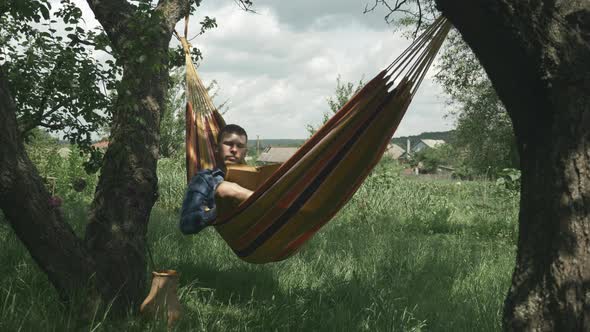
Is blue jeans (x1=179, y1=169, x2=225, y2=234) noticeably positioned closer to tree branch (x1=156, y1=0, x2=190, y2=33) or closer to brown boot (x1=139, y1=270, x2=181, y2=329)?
brown boot (x1=139, y1=270, x2=181, y2=329)

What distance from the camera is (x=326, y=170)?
2.28 meters

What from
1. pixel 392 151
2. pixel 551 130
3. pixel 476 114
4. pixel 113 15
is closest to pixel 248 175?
pixel 113 15

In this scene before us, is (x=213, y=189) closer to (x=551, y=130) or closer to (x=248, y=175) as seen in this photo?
(x=248, y=175)

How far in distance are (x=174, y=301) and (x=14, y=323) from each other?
1.95 ft

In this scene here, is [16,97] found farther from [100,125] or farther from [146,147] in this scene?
[146,147]

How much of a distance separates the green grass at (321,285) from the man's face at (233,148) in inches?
24.7

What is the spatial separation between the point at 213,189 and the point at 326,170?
55cm

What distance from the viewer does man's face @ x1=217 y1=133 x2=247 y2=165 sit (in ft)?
9.13

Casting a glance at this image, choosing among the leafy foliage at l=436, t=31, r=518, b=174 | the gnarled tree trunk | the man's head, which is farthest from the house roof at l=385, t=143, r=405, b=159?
the gnarled tree trunk

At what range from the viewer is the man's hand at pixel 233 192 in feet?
7.49

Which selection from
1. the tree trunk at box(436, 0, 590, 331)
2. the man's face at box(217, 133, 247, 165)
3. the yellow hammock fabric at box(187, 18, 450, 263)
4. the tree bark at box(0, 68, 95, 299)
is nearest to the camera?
the tree trunk at box(436, 0, 590, 331)

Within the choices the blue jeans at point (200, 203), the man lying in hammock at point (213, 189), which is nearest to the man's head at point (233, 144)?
Answer: the man lying in hammock at point (213, 189)

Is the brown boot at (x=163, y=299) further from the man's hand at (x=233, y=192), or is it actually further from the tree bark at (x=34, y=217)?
the man's hand at (x=233, y=192)

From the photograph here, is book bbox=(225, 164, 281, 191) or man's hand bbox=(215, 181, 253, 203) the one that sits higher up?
book bbox=(225, 164, 281, 191)
